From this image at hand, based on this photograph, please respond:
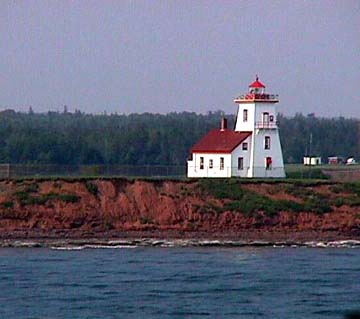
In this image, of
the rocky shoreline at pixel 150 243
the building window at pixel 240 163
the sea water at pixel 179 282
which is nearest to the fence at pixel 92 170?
the building window at pixel 240 163

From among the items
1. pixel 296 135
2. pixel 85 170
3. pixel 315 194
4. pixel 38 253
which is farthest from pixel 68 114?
pixel 38 253

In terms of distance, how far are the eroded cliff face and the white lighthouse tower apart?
6.14 metres

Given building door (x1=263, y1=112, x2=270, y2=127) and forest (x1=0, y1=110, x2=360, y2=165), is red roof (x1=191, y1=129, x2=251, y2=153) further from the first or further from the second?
forest (x1=0, y1=110, x2=360, y2=165)

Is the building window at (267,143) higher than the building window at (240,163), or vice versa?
the building window at (267,143)

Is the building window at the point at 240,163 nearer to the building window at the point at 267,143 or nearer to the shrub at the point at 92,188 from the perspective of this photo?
the building window at the point at 267,143

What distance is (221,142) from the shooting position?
63062 mm

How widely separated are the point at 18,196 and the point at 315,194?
1059 centimetres

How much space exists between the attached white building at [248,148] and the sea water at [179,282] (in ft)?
46.6

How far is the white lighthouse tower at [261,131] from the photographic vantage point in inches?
2467

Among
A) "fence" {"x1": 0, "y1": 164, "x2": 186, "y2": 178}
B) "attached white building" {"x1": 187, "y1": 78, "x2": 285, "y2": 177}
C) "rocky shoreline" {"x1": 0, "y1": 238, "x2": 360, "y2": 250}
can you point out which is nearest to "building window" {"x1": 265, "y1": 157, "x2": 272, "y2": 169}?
"attached white building" {"x1": 187, "y1": 78, "x2": 285, "y2": 177}

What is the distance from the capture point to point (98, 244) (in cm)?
4962

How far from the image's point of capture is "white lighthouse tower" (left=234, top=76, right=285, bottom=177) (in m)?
62.7

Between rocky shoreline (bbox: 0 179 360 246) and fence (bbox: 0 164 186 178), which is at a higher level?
fence (bbox: 0 164 186 178)

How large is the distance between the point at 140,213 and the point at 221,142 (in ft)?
30.5
